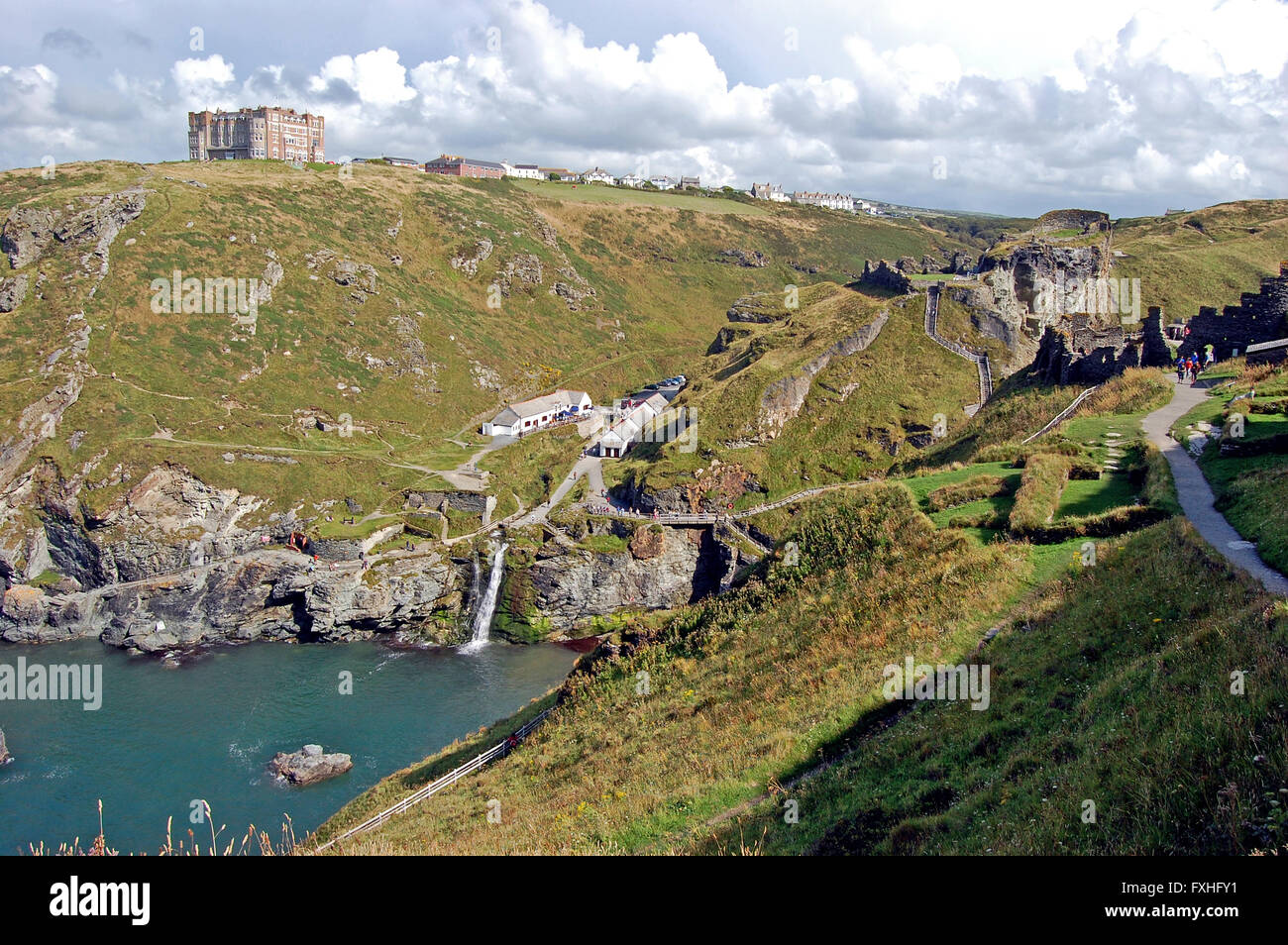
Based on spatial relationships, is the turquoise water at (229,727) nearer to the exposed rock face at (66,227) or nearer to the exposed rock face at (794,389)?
the exposed rock face at (794,389)

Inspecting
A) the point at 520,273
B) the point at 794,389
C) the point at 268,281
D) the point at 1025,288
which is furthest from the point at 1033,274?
the point at 268,281

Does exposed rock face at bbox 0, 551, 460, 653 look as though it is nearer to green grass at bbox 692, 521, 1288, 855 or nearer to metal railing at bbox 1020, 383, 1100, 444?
metal railing at bbox 1020, 383, 1100, 444

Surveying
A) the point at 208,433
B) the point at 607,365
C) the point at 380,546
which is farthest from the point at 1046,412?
the point at 607,365

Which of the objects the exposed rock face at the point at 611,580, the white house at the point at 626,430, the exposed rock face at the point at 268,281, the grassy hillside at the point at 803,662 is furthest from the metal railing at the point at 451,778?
the exposed rock face at the point at 268,281

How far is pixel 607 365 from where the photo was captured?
401 feet

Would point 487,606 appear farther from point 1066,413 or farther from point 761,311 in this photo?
point 761,311

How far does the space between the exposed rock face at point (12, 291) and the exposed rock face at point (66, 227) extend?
386cm

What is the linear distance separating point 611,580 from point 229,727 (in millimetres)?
27966

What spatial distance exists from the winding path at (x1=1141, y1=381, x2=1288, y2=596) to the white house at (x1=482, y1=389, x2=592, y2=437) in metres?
73.4

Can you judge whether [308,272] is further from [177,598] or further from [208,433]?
[177,598]

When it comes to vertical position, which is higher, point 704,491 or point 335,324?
point 335,324

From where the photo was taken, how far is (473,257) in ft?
428
